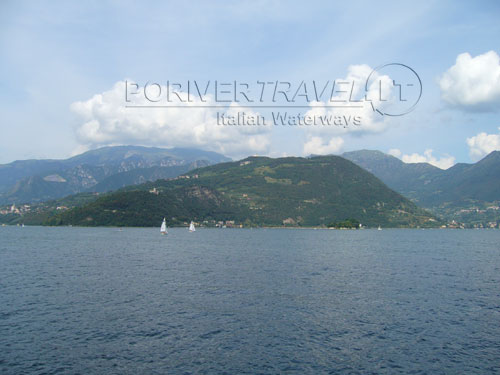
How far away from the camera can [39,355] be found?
1515 inches

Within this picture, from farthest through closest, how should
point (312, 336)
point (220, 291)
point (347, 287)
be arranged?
point (347, 287)
point (220, 291)
point (312, 336)

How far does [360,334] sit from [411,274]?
56071 mm

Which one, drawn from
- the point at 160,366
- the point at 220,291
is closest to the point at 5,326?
the point at 160,366

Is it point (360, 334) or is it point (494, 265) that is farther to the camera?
point (494, 265)

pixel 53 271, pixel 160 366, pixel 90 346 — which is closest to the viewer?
pixel 160 366

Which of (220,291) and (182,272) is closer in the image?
(220,291)

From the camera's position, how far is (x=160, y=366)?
36531 millimetres

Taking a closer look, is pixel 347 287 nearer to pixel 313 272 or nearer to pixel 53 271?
pixel 313 272

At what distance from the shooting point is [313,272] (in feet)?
319

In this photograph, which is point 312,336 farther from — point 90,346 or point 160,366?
point 90,346

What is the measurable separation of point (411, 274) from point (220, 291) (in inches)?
2072

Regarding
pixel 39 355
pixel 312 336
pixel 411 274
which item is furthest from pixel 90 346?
pixel 411 274

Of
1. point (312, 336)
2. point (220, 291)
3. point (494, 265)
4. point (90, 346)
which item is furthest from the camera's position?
point (494, 265)

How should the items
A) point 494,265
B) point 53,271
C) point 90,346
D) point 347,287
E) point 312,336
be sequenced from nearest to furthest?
point 90,346 < point 312,336 < point 347,287 < point 53,271 < point 494,265
